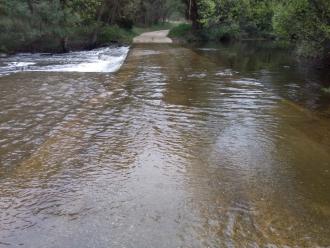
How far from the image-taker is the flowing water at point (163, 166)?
472cm

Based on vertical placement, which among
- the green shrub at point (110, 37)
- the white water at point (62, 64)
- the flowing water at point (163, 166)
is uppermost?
the flowing water at point (163, 166)

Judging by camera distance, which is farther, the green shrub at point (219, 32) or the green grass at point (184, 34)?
A: the green shrub at point (219, 32)

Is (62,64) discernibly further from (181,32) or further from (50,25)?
(181,32)

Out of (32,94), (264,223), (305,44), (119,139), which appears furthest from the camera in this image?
(305,44)

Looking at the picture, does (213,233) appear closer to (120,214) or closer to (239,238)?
(239,238)

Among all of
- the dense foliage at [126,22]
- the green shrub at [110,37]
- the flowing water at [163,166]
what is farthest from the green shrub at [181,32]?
the flowing water at [163,166]

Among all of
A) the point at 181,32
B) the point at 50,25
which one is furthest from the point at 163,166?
the point at 181,32

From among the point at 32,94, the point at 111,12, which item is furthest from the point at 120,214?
the point at 111,12

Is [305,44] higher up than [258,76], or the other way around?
[305,44]

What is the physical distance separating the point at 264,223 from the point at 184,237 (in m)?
1.00

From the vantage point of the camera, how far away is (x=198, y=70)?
56.5 feet

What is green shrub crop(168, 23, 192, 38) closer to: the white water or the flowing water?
the white water

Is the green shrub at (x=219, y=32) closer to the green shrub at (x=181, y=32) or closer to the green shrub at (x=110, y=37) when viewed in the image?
the green shrub at (x=181, y=32)

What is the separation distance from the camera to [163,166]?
662cm
